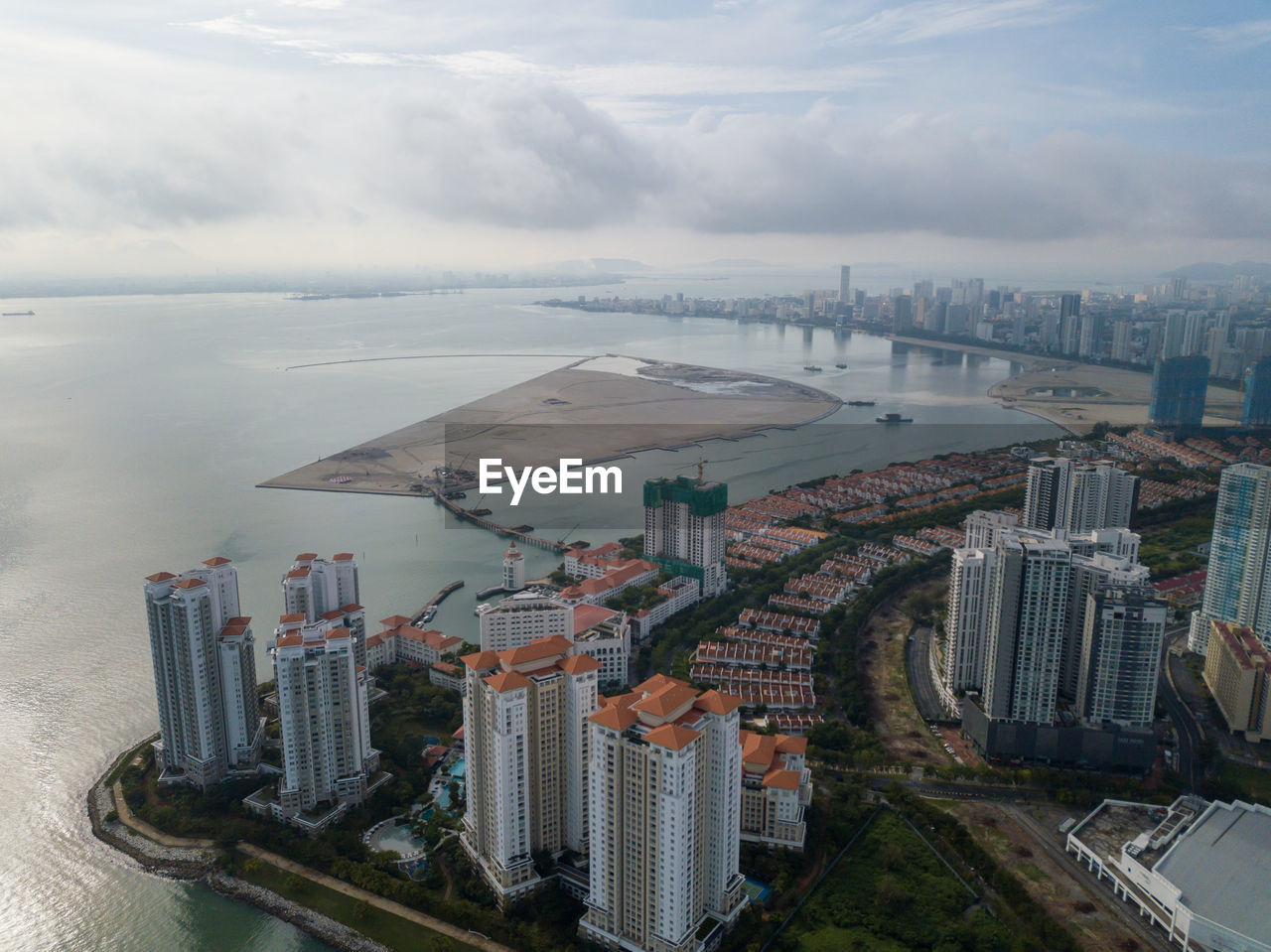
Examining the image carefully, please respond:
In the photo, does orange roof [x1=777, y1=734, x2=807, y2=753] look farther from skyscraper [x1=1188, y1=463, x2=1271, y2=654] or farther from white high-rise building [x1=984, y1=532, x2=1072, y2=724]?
skyscraper [x1=1188, y1=463, x2=1271, y2=654]

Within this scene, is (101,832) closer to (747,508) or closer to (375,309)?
(747,508)

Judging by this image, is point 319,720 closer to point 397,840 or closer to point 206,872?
→ point 397,840

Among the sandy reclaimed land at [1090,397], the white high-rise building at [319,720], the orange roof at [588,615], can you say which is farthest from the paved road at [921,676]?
the sandy reclaimed land at [1090,397]

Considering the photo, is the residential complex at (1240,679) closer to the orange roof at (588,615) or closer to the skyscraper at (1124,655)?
the skyscraper at (1124,655)

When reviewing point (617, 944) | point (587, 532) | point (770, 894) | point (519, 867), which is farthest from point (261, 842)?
point (587, 532)

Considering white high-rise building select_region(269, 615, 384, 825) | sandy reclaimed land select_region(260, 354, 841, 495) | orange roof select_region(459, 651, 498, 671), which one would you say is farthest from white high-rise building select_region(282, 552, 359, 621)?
sandy reclaimed land select_region(260, 354, 841, 495)

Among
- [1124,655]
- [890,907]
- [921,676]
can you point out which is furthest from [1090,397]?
[890,907]
